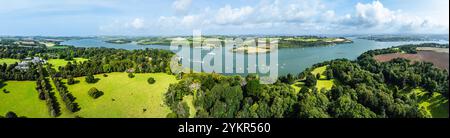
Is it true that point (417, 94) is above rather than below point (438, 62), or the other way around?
below

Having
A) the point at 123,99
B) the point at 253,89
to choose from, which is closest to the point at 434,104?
the point at 253,89

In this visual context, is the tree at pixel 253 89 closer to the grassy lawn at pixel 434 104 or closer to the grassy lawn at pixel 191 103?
the grassy lawn at pixel 191 103

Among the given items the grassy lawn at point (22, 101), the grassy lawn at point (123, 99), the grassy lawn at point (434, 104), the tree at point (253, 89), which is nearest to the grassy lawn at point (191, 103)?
the grassy lawn at point (123, 99)

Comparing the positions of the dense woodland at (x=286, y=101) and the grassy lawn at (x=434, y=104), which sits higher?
the dense woodland at (x=286, y=101)

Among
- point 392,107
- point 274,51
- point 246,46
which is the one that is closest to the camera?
point 392,107

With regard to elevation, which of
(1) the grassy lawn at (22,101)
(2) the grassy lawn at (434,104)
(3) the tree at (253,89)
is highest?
(3) the tree at (253,89)

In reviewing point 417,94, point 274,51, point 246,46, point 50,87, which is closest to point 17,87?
point 50,87

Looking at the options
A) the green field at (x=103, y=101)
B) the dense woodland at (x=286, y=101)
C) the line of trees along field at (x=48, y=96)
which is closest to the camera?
the dense woodland at (x=286, y=101)
